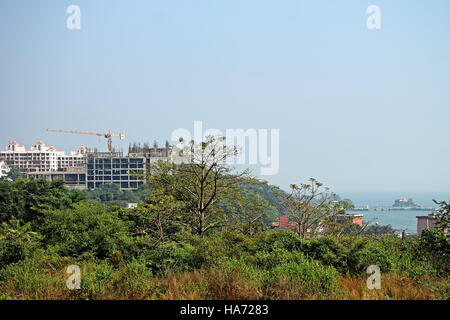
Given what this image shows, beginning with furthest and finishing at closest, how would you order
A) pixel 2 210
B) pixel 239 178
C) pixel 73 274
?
pixel 2 210, pixel 239 178, pixel 73 274

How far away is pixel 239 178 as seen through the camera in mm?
9750

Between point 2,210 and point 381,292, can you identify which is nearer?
point 381,292

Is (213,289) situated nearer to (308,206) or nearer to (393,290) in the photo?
(393,290)

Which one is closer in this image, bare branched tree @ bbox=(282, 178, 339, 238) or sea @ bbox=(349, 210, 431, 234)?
bare branched tree @ bbox=(282, 178, 339, 238)

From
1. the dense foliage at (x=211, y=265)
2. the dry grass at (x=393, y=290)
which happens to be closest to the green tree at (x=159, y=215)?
the dense foliage at (x=211, y=265)

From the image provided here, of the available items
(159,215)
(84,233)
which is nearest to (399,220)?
(159,215)

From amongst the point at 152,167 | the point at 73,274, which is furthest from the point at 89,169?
the point at 73,274

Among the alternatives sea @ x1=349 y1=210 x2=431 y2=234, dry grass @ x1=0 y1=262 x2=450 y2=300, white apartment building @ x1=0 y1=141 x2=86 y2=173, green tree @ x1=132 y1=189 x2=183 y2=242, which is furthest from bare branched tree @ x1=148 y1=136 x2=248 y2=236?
white apartment building @ x1=0 y1=141 x2=86 y2=173

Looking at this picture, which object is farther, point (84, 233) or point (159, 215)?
point (159, 215)

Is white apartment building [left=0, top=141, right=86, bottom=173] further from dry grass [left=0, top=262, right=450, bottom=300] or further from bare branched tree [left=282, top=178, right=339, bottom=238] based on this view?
dry grass [left=0, top=262, right=450, bottom=300]

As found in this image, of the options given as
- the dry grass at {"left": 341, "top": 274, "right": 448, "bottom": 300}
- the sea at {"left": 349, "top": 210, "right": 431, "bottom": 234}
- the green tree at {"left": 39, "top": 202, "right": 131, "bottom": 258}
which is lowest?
the sea at {"left": 349, "top": 210, "right": 431, "bottom": 234}

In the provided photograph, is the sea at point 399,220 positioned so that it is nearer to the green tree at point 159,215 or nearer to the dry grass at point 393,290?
the green tree at point 159,215
